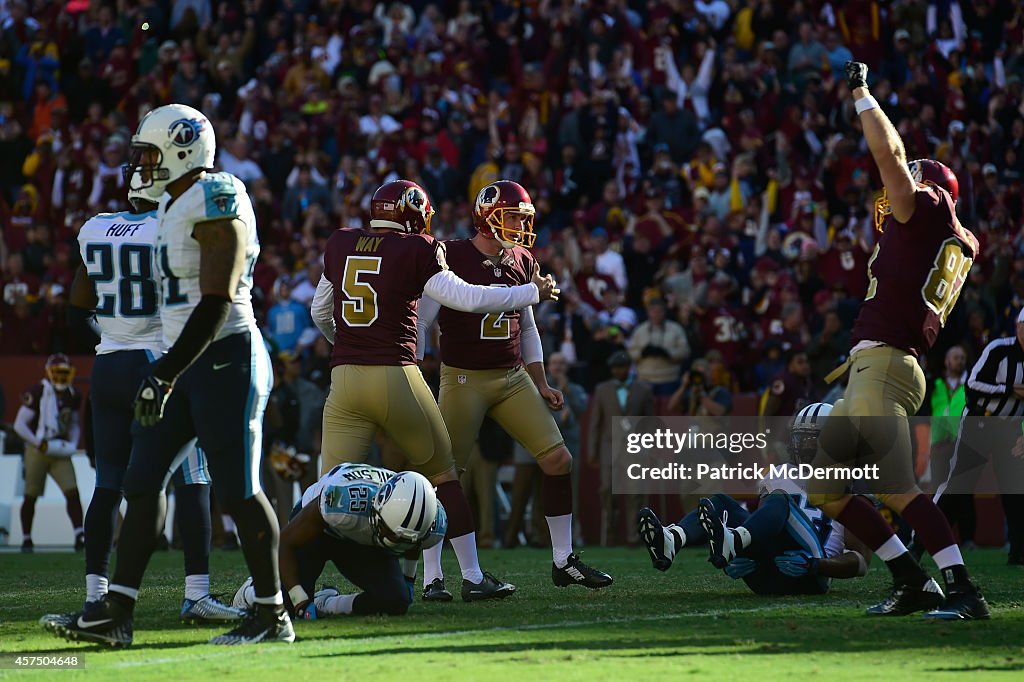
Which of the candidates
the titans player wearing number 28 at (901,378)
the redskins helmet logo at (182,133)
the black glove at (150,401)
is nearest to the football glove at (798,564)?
the titans player wearing number 28 at (901,378)

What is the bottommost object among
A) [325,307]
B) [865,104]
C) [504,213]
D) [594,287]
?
[594,287]

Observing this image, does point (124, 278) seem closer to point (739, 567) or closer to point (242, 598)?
point (242, 598)

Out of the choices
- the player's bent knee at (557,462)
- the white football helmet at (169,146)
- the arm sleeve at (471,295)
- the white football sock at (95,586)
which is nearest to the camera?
the white football helmet at (169,146)

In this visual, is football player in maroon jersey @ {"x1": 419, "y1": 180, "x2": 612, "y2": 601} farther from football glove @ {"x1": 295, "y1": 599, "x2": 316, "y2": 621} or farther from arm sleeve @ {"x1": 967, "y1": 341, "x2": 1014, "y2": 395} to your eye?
arm sleeve @ {"x1": 967, "y1": 341, "x2": 1014, "y2": 395}

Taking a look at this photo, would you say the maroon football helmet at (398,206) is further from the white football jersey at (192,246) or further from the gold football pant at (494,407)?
the white football jersey at (192,246)

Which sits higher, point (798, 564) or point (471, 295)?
point (471, 295)

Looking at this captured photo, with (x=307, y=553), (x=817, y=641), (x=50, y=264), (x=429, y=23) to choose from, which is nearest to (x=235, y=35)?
(x=429, y=23)

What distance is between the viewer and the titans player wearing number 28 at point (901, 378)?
22.8ft

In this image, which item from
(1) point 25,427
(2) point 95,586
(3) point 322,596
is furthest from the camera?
(1) point 25,427

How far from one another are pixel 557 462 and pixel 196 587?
2369mm

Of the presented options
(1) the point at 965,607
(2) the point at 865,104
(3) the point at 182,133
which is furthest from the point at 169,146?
(1) the point at 965,607

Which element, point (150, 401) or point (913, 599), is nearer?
point (150, 401)

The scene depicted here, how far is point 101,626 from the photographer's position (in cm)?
610

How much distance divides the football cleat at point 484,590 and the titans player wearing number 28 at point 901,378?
1.94 meters
